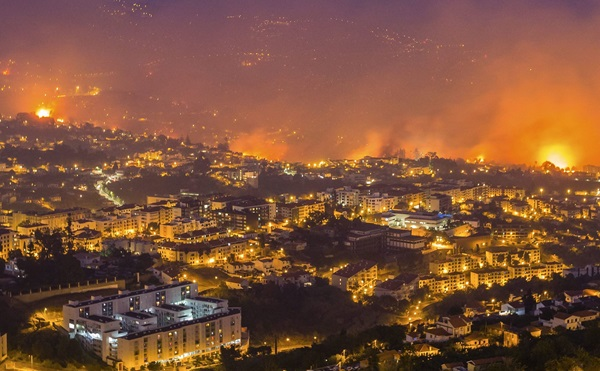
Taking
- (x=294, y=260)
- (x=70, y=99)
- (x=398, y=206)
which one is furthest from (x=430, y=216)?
(x=70, y=99)

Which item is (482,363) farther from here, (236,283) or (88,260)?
(88,260)

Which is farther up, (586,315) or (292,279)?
(292,279)

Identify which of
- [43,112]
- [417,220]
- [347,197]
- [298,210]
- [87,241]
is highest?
[43,112]

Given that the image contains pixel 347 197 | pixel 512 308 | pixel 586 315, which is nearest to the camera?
pixel 586 315

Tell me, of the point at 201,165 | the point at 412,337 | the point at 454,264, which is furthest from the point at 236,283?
the point at 201,165

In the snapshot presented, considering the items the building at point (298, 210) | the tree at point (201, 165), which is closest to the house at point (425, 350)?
the building at point (298, 210)

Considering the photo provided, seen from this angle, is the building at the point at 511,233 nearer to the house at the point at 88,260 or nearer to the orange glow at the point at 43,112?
the house at the point at 88,260

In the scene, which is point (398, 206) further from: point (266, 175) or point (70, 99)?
point (70, 99)
